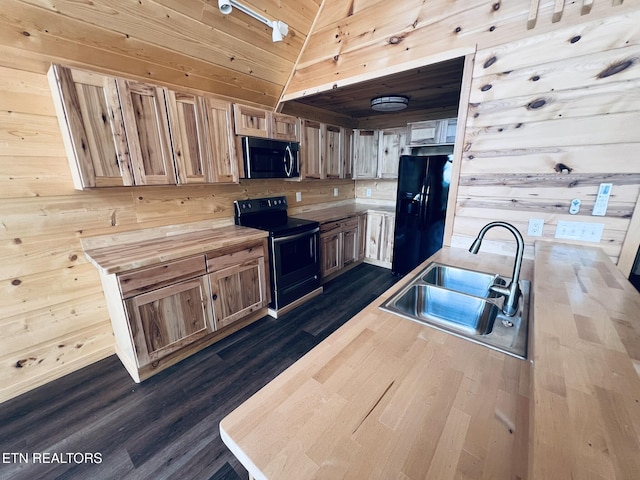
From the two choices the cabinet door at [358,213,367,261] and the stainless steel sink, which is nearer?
the stainless steel sink

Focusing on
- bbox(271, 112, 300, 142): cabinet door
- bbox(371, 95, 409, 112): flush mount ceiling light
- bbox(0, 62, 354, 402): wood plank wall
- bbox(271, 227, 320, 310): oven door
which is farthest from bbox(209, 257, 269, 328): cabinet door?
bbox(371, 95, 409, 112): flush mount ceiling light

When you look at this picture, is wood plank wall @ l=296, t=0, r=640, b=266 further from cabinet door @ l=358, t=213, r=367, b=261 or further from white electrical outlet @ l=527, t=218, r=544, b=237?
cabinet door @ l=358, t=213, r=367, b=261

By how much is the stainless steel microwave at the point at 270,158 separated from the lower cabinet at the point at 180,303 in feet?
2.40

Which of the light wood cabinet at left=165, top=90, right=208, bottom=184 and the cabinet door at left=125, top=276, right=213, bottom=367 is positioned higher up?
the light wood cabinet at left=165, top=90, right=208, bottom=184

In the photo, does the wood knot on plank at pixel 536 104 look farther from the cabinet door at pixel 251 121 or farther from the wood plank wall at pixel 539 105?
the cabinet door at pixel 251 121

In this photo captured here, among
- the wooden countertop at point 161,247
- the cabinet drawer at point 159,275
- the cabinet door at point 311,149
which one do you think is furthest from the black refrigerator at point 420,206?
the cabinet drawer at point 159,275

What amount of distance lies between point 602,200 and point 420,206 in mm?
1831

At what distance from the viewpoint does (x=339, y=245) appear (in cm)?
356

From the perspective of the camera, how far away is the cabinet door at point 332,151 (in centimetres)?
342

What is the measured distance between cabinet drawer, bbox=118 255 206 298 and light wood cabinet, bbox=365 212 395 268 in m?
2.59

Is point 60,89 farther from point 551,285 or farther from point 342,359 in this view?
point 551,285

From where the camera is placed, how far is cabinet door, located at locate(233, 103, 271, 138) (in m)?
2.39

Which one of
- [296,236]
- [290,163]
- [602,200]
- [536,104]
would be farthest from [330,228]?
[602,200]

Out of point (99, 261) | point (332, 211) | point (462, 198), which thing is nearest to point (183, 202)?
point (99, 261)
